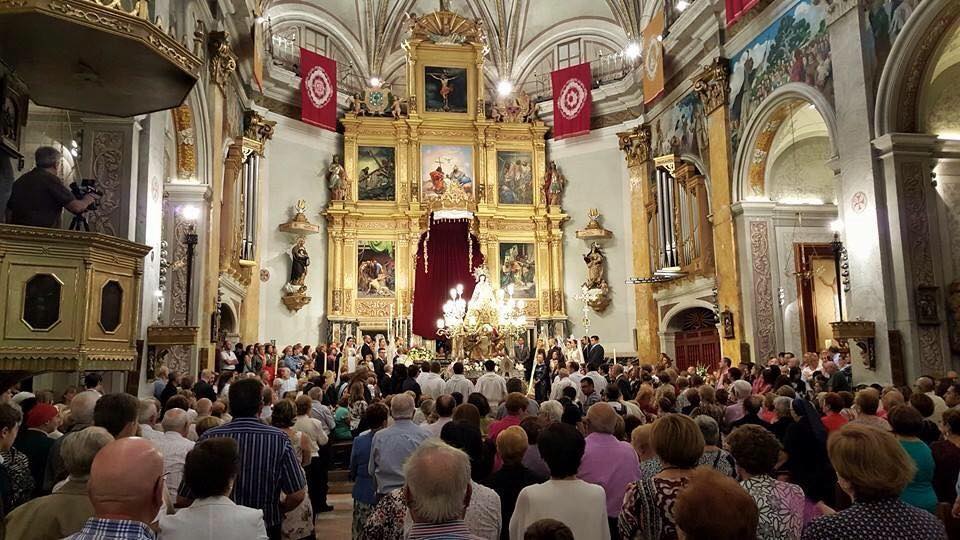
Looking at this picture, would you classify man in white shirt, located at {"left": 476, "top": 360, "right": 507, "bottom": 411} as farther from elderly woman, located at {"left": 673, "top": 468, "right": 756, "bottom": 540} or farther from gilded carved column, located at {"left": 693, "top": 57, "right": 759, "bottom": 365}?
elderly woman, located at {"left": 673, "top": 468, "right": 756, "bottom": 540}

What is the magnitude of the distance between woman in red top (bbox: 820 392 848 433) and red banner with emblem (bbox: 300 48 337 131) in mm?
16078

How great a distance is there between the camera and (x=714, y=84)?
15.6m

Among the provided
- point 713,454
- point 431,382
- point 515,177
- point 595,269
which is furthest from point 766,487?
point 515,177

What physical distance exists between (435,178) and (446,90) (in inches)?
102

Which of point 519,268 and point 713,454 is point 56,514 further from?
point 519,268

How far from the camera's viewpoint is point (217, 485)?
9.06 feet

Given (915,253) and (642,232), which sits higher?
(642,232)

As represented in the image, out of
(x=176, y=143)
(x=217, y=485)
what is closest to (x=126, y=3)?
(x=176, y=143)

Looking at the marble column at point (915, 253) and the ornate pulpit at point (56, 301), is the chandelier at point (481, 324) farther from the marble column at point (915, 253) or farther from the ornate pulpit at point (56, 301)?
the ornate pulpit at point (56, 301)

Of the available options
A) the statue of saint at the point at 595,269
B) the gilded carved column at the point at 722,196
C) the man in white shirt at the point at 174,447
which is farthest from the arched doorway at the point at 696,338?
the man in white shirt at the point at 174,447

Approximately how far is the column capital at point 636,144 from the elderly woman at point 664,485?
17310 millimetres

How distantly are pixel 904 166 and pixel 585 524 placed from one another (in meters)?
9.74

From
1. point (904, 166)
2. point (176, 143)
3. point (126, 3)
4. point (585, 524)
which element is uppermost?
point (126, 3)

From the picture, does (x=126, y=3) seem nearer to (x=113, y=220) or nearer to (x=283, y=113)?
(x=113, y=220)
